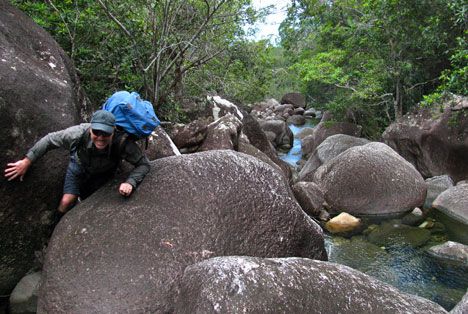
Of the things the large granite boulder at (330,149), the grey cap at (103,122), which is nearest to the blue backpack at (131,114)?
the grey cap at (103,122)

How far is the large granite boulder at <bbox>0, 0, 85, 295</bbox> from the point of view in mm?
4438

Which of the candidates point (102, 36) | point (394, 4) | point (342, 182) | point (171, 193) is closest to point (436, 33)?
point (394, 4)

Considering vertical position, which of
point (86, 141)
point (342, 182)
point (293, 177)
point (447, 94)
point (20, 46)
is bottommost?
point (293, 177)

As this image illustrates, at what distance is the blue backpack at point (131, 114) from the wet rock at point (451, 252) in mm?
6173

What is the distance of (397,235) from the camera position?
8.98 meters

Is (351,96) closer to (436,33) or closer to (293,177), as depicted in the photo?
(436,33)

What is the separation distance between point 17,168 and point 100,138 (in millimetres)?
939

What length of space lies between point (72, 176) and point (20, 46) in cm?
174

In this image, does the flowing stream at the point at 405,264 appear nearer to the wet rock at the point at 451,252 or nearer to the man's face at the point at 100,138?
the wet rock at the point at 451,252

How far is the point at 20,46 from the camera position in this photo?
5.06 m

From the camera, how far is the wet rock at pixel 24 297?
4566 millimetres

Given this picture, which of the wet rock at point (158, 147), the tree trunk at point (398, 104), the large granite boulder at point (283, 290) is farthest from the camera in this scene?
the tree trunk at point (398, 104)

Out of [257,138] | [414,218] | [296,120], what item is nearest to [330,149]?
[257,138]

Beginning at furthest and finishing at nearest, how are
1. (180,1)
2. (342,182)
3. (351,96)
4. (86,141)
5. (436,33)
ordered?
(351,96)
(436,33)
(342,182)
(180,1)
(86,141)
